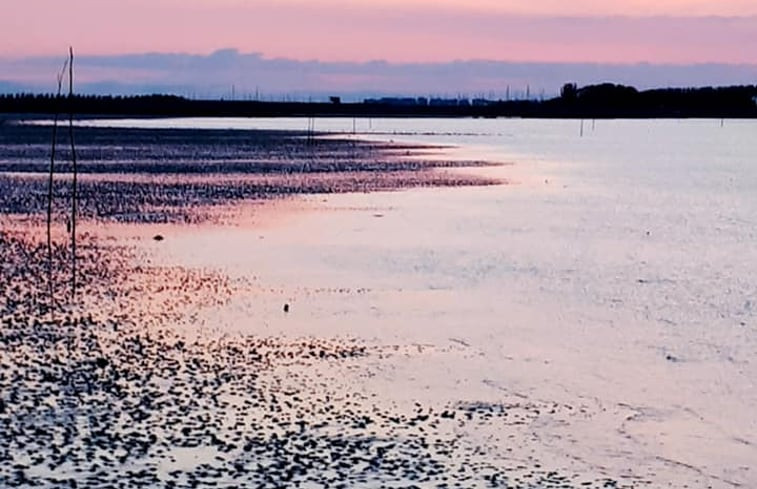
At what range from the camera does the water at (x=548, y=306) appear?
9984mm

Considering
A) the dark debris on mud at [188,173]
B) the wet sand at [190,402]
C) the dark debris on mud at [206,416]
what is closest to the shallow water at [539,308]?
the wet sand at [190,402]

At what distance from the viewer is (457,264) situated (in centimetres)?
1914

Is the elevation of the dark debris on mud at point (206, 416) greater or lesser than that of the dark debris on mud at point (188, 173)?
lesser

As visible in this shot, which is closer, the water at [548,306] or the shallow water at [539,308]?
the shallow water at [539,308]

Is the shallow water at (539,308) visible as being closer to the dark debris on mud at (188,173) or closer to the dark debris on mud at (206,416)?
the dark debris on mud at (206,416)

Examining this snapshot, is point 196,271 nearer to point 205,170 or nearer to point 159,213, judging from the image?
point 159,213

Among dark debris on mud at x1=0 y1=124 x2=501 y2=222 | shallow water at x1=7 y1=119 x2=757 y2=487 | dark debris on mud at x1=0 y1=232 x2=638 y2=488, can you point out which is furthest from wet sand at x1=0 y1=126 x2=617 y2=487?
dark debris on mud at x1=0 y1=124 x2=501 y2=222

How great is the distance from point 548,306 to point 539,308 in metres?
0.20

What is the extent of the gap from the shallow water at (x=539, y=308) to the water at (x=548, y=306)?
0.03 meters

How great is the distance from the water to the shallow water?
0.03 metres

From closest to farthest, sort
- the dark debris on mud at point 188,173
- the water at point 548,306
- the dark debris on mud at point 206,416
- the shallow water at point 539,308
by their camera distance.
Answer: the dark debris on mud at point 206,416
the shallow water at point 539,308
the water at point 548,306
the dark debris on mud at point 188,173

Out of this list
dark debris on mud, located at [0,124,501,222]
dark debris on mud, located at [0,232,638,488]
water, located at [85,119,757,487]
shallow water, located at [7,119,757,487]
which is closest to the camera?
dark debris on mud, located at [0,232,638,488]

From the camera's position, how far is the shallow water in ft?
32.4

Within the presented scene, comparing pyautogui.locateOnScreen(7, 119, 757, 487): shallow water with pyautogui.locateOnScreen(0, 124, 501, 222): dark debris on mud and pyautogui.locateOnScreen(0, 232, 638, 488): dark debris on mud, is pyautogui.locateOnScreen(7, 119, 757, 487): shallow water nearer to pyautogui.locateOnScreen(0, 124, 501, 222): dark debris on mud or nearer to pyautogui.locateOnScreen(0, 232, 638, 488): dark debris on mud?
pyautogui.locateOnScreen(0, 232, 638, 488): dark debris on mud
